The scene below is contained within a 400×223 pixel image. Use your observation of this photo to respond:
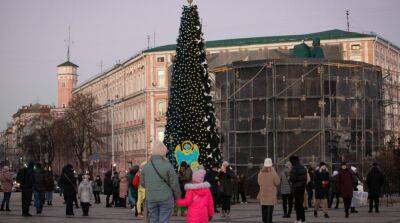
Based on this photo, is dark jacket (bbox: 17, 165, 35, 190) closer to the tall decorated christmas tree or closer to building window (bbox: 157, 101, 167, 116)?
the tall decorated christmas tree

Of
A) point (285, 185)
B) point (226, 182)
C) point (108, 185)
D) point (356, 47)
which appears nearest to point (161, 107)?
point (356, 47)

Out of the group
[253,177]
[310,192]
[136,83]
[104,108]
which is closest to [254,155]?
[253,177]

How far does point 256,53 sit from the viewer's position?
7031 centimetres

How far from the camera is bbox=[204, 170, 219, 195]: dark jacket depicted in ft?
85.0

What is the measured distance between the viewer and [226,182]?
25422 millimetres

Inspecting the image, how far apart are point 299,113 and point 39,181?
15305 millimetres

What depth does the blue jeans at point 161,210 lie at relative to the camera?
13.4 meters

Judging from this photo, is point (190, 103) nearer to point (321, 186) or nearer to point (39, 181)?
point (39, 181)

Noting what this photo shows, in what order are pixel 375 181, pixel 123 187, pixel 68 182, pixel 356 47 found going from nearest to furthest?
pixel 375 181
pixel 68 182
pixel 123 187
pixel 356 47

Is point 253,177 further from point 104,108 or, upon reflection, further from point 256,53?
point 104,108

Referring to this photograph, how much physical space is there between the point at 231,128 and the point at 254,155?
225 centimetres

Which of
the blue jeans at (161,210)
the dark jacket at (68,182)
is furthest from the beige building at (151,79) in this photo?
the blue jeans at (161,210)

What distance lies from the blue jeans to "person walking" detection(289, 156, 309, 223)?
7224 mm

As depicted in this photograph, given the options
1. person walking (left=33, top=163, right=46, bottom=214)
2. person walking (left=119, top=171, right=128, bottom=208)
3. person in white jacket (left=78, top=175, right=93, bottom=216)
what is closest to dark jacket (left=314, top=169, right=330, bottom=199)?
person in white jacket (left=78, top=175, right=93, bottom=216)
